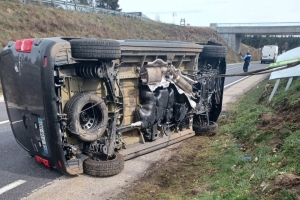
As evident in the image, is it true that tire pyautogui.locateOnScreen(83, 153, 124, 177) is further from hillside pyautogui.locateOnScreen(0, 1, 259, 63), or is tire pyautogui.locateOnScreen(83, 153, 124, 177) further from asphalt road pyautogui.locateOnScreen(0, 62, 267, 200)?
hillside pyautogui.locateOnScreen(0, 1, 259, 63)

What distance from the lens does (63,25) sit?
2280 centimetres

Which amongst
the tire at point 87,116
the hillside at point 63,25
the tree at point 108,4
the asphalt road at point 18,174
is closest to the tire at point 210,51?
the tire at point 87,116

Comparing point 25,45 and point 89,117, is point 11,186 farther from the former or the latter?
point 25,45

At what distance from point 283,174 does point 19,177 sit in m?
3.61

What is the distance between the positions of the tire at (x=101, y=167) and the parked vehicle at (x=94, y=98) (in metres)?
0.01

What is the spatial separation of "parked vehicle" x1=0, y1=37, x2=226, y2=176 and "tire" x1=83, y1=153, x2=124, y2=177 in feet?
0.05

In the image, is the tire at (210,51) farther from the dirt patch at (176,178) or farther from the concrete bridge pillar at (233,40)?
the concrete bridge pillar at (233,40)

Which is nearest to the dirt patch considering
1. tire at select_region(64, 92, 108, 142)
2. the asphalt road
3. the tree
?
tire at select_region(64, 92, 108, 142)

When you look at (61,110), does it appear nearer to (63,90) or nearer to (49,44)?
(63,90)

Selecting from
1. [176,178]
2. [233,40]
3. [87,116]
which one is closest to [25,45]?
[87,116]

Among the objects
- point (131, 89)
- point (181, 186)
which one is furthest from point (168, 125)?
point (181, 186)

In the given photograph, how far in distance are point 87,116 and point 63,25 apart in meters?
19.9

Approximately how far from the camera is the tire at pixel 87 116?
13.7 ft

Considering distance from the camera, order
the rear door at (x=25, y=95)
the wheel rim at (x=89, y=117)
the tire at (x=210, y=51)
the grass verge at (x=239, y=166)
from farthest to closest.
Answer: the tire at (x=210, y=51) → the wheel rim at (x=89, y=117) → the rear door at (x=25, y=95) → the grass verge at (x=239, y=166)
